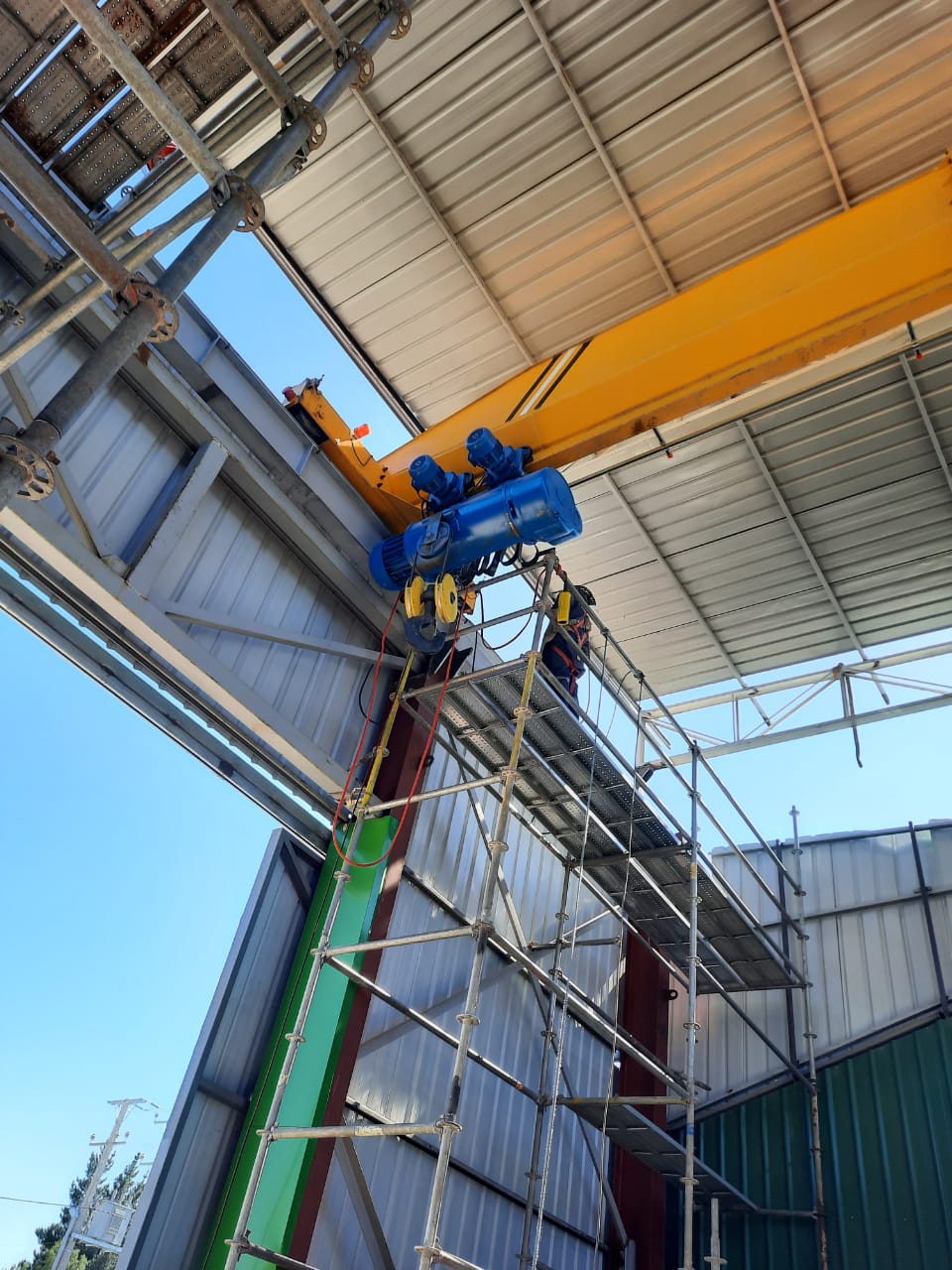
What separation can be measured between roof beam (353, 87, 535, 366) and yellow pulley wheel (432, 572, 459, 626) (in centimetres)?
512

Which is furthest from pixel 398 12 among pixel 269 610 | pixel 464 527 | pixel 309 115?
pixel 269 610

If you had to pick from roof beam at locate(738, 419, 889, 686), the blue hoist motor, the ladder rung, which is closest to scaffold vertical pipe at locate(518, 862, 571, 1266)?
the ladder rung

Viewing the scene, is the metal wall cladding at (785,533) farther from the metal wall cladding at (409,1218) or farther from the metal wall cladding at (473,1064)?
the metal wall cladding at (409,1218)

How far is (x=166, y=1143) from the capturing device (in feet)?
25.6

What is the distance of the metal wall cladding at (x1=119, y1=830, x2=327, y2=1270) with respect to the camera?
299 inches

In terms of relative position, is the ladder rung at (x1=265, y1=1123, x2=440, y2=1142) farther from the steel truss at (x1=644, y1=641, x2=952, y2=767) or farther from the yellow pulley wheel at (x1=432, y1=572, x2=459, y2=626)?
the steel truss at (x1=644, y1=641, x2=952, y2=767)

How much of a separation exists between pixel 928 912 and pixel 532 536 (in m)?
8.38

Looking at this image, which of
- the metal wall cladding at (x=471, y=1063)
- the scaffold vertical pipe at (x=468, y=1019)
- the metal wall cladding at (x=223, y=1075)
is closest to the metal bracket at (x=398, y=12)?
the scaffold vertical pipe at (x=468, y=1019)

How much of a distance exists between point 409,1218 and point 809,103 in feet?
39.6

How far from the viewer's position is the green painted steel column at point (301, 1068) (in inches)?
295

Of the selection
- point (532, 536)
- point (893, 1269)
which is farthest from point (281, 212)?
point (893, 1269)

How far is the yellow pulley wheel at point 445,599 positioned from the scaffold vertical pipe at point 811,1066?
26.4ft

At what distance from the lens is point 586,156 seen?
10.9 metres

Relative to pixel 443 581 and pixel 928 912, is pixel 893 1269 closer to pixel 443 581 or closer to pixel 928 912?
pixel 928 912
